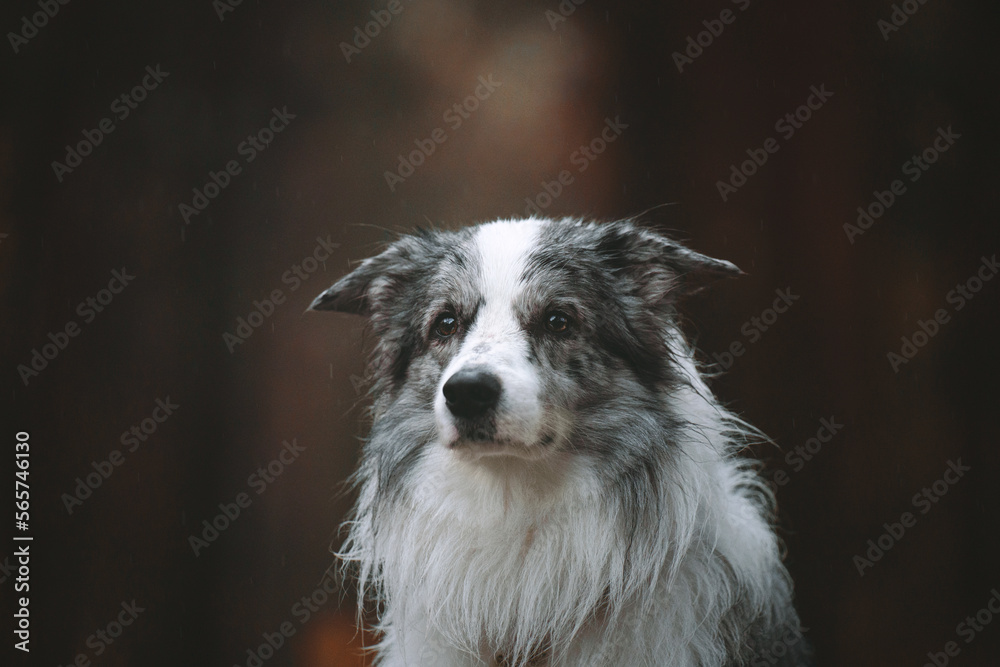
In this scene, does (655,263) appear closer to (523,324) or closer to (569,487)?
(523,324)

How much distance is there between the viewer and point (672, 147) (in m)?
2.30

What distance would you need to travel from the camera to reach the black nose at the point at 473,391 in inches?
56.7

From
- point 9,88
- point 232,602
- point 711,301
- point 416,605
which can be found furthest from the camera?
point 711,301

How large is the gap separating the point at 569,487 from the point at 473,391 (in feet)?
1.26

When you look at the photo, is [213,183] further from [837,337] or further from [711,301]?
[837,337]

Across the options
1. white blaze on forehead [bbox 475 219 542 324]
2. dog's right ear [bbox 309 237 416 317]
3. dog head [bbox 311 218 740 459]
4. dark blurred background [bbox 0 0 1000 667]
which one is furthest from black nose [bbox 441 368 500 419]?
dark blurred background [bbox 0 0 1000 667]

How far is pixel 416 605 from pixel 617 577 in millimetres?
498

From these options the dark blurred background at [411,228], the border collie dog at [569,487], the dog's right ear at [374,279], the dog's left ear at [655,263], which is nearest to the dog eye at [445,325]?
the border collie dog at [569,487]

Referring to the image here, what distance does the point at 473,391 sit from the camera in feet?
4.74

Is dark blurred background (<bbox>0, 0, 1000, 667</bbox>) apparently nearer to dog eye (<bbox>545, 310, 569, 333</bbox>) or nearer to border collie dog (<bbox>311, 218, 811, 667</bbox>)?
border collie dog (<bbox>311, 218, 811, 667</bbox>)

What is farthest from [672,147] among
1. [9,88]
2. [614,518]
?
[9,88]

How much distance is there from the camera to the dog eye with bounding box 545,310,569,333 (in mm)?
1683

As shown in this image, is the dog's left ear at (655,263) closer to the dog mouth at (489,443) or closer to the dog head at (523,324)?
the dog head at (523,324)

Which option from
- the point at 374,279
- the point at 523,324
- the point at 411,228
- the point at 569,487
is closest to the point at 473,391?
the point at 523,324
